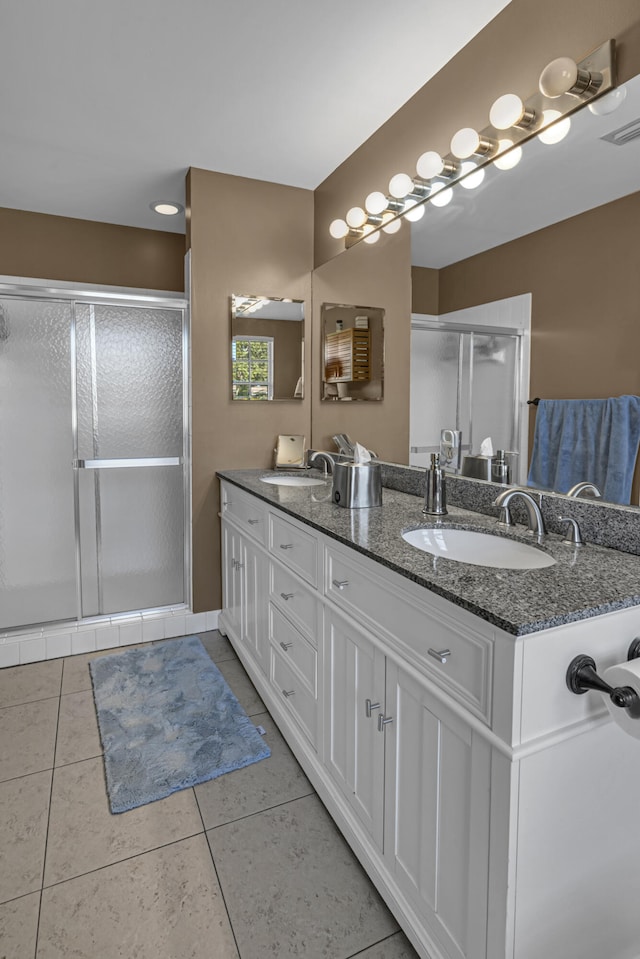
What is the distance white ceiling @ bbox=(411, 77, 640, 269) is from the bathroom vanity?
0.88 m

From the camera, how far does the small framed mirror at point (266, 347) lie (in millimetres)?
2873

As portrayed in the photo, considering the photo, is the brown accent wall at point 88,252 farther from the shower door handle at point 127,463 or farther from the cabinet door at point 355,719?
the cabinet door at point 355,719

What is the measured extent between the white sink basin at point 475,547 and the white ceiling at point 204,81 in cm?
157

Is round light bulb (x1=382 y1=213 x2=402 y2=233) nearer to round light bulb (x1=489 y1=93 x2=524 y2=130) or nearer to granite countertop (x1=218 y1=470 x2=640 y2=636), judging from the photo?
round light bulb (x1=489 y1=93 x2=524 y2=130)

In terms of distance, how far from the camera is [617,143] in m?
1.32

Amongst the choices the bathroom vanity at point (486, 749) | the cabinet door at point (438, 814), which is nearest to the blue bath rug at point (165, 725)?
the bathroom vanity at point (486, 749)

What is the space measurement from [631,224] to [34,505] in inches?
109

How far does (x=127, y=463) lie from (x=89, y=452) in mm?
194

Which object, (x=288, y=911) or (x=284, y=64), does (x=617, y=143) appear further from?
(x=288, y=911)

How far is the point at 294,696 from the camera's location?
1.89 metres

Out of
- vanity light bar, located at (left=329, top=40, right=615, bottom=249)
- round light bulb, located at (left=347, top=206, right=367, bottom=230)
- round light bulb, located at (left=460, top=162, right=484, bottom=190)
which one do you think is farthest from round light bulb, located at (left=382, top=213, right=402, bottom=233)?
round light bulb, located at (left=460, top=162, right=484, bottom=190)

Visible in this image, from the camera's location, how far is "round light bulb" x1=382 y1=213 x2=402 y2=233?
2234mm

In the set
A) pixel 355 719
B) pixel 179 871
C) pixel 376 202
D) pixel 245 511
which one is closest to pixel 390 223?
pixel 376 202

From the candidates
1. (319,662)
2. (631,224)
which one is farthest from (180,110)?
(319,662)
